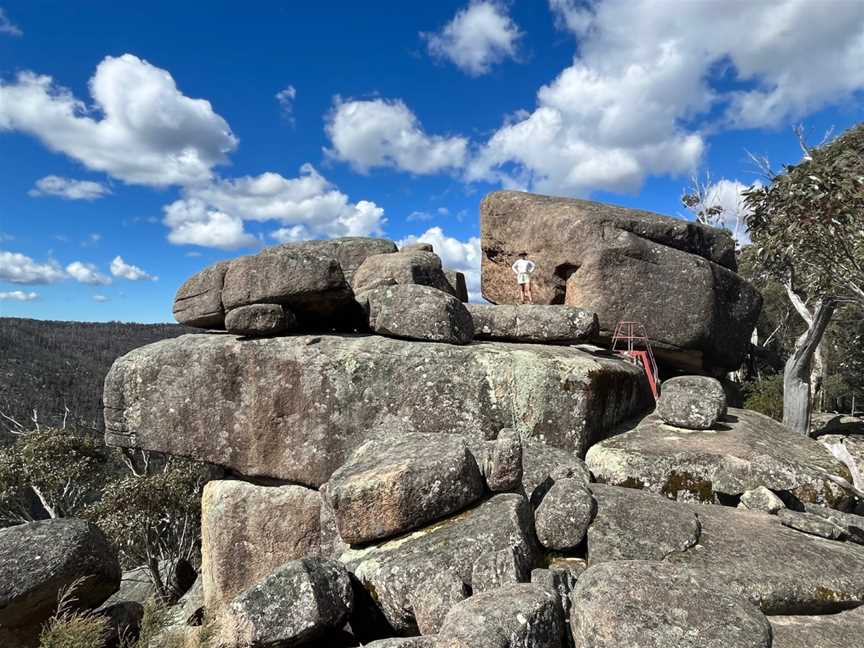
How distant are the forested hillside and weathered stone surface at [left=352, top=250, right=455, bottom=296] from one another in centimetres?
4441

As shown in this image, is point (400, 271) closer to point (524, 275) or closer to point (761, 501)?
point (524, 275)

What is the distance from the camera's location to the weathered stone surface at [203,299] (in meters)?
12.6

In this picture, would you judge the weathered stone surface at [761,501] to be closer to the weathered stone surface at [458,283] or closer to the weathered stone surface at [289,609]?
the weathered stone surface at [289,609]

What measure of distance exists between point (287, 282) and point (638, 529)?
7976 mm

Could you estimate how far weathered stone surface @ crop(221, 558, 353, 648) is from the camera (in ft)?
21.7

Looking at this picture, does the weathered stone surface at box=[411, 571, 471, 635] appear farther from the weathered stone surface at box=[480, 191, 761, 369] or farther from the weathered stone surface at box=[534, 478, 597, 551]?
the weathered stone surface at box=[480, 191, 761, 369]

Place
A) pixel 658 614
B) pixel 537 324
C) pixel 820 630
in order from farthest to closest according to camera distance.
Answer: pixel 537 324 < pixel 820 630 < pixel 658 614

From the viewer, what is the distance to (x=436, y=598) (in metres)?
6.57

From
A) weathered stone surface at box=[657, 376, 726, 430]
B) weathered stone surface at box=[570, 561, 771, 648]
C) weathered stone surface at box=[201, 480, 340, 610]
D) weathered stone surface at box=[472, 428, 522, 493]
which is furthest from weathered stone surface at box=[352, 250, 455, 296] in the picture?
weathered stone surface at box=[570, 561, 771, 648]

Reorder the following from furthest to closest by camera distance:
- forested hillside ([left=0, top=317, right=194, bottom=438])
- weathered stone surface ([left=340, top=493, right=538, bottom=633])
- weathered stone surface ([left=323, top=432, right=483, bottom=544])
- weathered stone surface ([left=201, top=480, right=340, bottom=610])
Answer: forested hillside ([left=0, top=317, right=194, bottom=438]), weathered stone surface ([left=201, top=480, right=340, bottom=610]), weathered stone surface ([left=323, top=432, right=483, bottom=544]), weathered stone surface ([left=340, top=493, right=538, bottom=633])

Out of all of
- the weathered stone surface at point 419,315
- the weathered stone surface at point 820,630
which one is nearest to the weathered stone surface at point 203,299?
the weathered stone surface at point 419,315

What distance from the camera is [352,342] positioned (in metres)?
11.9

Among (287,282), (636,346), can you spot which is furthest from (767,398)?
(287,282)

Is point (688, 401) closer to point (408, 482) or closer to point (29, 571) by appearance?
point (408, 482)
